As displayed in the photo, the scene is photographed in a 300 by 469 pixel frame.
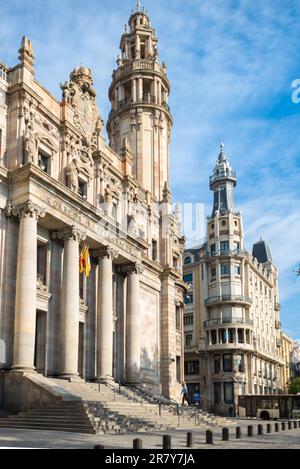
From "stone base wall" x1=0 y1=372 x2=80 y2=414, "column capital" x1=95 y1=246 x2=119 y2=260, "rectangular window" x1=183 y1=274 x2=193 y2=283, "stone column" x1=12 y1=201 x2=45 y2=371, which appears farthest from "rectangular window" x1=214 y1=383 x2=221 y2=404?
"stone column" x1=12 y1=201 x2=45 y2=371

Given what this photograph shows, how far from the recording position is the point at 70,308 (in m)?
34.8

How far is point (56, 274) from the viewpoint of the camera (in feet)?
121

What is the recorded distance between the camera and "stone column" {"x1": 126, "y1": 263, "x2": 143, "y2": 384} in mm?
42781

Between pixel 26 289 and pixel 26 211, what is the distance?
456cm

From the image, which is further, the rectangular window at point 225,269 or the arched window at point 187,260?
the arched window at point 187,260

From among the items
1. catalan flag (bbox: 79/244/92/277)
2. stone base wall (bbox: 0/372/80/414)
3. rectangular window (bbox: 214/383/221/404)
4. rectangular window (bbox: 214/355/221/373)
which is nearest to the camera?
stone base wall (bbox: 0/372/80/414)

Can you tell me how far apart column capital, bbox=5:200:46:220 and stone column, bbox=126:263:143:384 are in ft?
41.7

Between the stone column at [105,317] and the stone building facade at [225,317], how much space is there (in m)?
46.3

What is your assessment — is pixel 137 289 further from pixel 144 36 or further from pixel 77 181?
pixel 144 36

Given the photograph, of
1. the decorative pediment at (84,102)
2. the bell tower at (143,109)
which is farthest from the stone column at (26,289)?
the bell tower at (143,109)

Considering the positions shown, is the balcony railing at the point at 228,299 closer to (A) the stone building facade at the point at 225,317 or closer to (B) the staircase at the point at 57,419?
(A) the stone building facade at the point at 225,317

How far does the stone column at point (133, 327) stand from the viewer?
140 feet

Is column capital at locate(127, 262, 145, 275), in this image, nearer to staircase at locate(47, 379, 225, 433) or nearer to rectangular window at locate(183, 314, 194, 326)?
staircase at locate(47, 379, 225, 433)

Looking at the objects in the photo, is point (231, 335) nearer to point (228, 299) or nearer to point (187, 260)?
point (228, 299)
